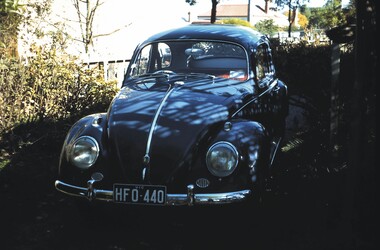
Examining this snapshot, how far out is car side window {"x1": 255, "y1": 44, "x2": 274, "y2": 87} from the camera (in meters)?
5.84

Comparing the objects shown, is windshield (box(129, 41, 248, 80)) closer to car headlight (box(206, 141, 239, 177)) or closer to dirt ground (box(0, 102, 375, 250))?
dirt ground (box(0, 102, 375, 250))

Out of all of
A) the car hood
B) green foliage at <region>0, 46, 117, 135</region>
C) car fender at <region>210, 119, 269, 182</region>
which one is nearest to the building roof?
green foliage at <region>0, 46, 117, 135</region>

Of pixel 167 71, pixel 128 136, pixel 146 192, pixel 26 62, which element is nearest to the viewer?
pixel 146 192

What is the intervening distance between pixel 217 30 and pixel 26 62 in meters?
3.75

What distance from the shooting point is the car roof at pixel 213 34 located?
583cm

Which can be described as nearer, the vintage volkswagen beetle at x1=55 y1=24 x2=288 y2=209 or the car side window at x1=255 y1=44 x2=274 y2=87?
the vintage volkswagen beetle at x1=55 y1=24 x2=288 y2=209

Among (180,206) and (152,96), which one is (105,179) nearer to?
(180,206)

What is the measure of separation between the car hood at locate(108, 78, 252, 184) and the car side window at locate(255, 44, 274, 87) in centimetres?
87

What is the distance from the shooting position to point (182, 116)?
14.8 ft

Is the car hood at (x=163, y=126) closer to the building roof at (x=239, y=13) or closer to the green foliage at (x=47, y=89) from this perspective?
the green foliage at (x=47, y=89)

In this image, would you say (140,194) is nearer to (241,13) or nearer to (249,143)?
(249,143)

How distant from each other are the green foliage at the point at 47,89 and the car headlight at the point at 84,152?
331 centimetres

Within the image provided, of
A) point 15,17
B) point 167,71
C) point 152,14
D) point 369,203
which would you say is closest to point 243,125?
point 369,203

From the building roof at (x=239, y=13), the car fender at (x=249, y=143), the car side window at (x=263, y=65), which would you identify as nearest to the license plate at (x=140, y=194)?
the car fender at (x=249, y=143)
